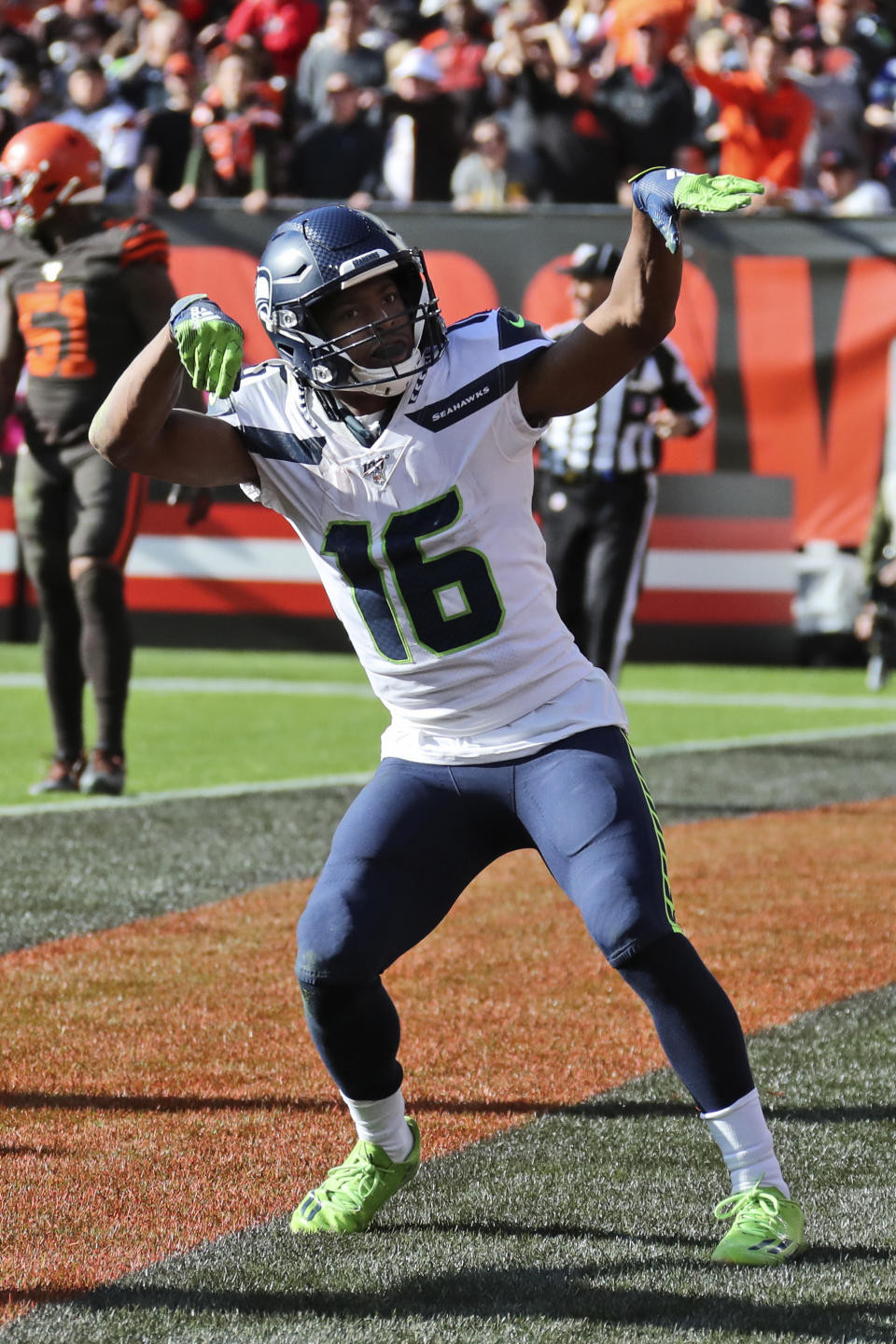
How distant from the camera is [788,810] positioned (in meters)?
7.14

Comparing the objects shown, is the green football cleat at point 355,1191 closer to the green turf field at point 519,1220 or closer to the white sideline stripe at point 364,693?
the green turf field at point 519,1220

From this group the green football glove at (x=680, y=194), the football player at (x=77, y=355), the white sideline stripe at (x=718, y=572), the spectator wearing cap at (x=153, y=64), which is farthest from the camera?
the spectator wearing cap at (x=153, y=64)

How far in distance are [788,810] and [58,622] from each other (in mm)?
3036

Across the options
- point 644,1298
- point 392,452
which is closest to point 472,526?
point 392,452

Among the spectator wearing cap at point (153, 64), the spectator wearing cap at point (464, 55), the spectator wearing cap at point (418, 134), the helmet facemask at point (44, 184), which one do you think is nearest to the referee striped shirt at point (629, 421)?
the helmet facemask at point (44, 184)

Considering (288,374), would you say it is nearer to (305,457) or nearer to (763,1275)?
(305,457)

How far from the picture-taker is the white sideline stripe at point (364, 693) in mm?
10273

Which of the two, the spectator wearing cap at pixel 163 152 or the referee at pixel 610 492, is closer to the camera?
the referee at pixel 610 492

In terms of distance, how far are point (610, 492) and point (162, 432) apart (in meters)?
4.61

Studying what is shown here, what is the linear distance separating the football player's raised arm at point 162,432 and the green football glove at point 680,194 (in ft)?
2.66

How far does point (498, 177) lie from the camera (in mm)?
12180


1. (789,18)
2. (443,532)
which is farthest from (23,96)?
(443,532)

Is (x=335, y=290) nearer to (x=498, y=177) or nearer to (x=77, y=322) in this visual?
(x=77, y=322)

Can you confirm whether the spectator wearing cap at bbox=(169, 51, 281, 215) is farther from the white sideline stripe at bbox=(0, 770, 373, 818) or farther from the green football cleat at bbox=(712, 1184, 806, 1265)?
the green football cleat at bbox=(712, 1184, 806, 1265)
